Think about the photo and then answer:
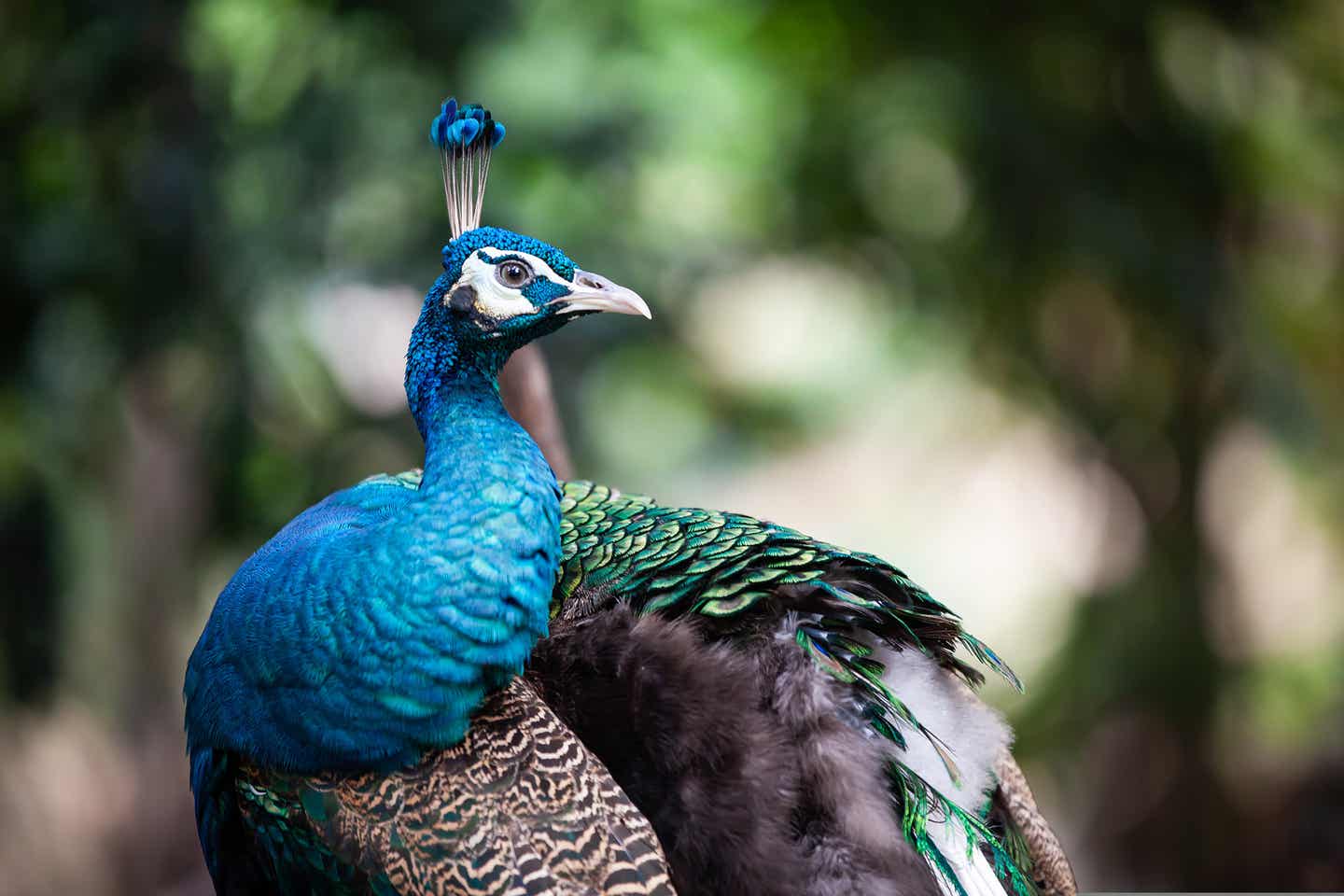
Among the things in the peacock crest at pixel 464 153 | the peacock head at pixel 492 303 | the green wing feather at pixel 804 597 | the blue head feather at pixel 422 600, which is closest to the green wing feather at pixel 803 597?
the green wing feather at pixel 804 597

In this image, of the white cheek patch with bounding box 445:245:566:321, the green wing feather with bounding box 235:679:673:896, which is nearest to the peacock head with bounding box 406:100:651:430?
the white cheek patch with bounding box 445:245:566:321

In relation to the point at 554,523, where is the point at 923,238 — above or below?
above

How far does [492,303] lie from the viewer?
5.15 feet

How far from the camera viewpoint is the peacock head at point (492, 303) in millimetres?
1574

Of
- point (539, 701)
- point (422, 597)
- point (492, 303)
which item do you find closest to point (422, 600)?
point (422, 597)

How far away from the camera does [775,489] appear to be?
19.4 ft

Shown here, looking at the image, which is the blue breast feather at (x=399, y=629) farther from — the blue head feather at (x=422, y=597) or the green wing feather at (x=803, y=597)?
the green wing feather at (x=803, y=597)

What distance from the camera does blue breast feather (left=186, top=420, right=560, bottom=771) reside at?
1445 millimetres

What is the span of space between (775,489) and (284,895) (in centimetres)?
A: 447

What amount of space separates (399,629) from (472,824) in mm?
246

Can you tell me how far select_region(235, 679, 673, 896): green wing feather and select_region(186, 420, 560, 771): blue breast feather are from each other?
0.13 ft

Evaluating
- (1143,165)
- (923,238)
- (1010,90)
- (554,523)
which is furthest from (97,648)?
(1143,165)

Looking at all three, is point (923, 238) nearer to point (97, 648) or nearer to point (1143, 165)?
point (1143, 165)

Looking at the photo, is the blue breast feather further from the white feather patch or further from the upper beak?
the white feather patch
